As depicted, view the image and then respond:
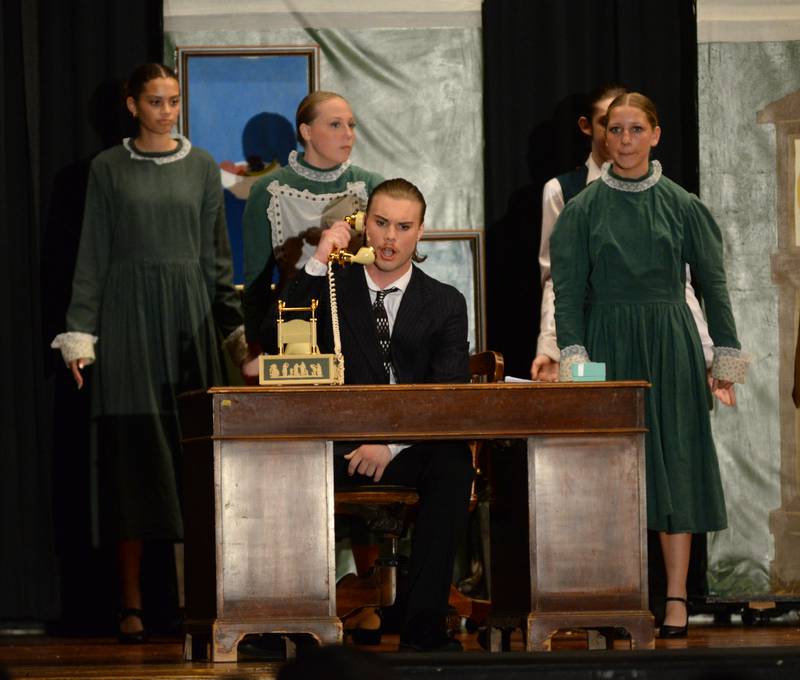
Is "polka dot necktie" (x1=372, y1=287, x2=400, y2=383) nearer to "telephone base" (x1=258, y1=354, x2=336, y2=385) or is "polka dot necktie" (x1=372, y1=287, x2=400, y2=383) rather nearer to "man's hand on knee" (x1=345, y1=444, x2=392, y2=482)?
"man's hand on knee" (x1=345, y1=444, x2=392, y2=482)

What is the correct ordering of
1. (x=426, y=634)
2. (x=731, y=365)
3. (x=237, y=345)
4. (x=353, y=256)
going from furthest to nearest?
(x=237, y=345) → (x=731, y=365) → (x=353, y=256) → (x=426, y=634)

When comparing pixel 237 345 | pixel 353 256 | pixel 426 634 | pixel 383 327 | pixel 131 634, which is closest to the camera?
pixel 426 634

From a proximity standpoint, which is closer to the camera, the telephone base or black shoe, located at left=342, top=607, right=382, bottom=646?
the telephone base

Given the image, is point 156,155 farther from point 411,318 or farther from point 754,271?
point 754,271

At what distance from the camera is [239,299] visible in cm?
579

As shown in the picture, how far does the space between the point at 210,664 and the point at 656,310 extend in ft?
6.63

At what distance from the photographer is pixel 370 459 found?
4461 mm

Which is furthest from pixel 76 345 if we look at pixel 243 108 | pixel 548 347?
pixel 548 347

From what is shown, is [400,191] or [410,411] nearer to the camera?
[410,411]

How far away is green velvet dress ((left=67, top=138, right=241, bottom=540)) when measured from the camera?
552 centimetres

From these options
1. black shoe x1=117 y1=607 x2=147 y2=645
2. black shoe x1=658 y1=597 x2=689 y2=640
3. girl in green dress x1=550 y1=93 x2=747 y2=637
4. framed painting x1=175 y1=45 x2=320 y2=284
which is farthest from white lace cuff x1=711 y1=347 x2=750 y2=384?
black shoe x1=117 y1=607 x2=147 y2=645

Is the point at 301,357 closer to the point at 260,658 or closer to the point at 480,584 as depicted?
the point at 260,658

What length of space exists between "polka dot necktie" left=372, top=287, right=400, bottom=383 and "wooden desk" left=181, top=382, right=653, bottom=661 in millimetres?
447

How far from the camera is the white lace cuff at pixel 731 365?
5176 mm
